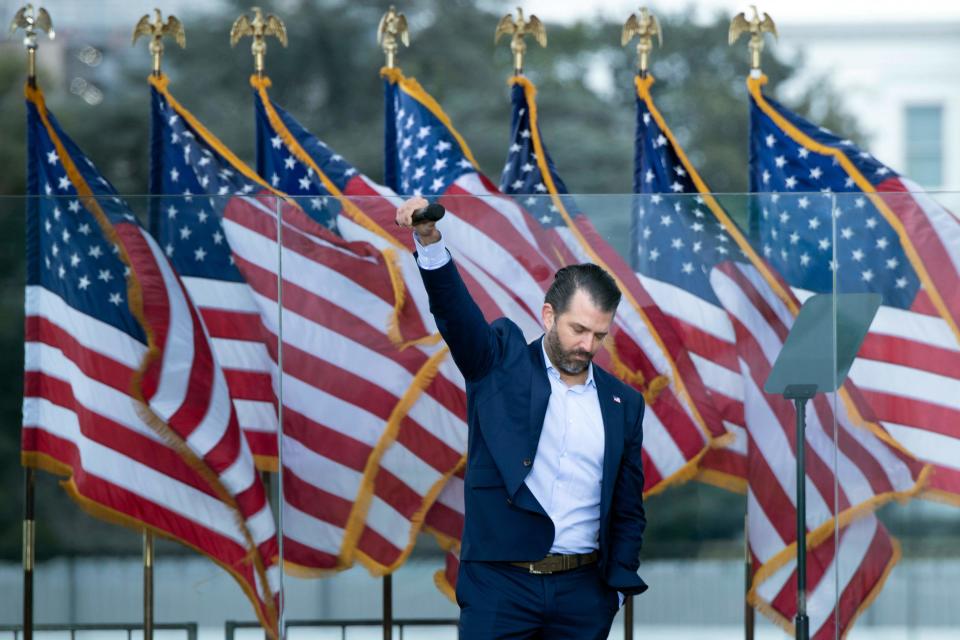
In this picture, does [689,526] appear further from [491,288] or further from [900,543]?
[491,288]

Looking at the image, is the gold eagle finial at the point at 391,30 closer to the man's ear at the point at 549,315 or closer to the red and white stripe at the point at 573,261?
the red and white stripe at the point at 573,261

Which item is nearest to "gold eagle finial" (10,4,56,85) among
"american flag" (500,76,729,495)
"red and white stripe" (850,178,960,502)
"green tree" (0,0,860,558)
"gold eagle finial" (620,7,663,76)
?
"american flag" (500,76,729,495)

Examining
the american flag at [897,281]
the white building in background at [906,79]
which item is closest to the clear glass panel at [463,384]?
the american flag at [897,281]

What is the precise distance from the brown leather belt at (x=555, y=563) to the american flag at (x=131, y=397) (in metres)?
1.59

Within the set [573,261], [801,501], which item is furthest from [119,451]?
[801,501]

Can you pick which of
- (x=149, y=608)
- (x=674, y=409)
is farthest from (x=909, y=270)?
(x=149, y=608)

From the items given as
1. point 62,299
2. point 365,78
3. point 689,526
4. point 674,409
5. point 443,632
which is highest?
point 365,78

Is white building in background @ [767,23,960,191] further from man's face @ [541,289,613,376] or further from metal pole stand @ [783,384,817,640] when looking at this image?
man's face @ [541,289,613,376]

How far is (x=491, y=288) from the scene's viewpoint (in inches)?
206

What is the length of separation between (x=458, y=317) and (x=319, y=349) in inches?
59.0

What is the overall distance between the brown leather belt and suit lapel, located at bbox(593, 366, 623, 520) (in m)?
0.12

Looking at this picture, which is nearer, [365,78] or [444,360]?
[444,360]

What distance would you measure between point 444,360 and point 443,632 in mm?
966

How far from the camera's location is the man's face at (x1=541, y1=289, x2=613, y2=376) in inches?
151
